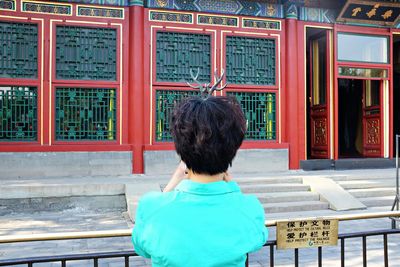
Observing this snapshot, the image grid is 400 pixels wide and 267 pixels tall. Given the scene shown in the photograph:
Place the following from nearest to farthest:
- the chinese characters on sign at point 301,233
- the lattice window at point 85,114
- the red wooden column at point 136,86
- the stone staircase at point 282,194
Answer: the chinese characters on sign at point 301,233
the stone staircase at point 282,194
the lattice window at point 85,114
the red wooden column at point 136,86

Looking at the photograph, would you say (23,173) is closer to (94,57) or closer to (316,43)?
(94,57)

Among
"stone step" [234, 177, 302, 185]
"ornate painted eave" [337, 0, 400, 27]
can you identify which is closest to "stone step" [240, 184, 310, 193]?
"stone step" [234, 177, 302, 185]

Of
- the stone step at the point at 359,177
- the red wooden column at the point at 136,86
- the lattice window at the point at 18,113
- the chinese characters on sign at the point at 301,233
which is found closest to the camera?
the chinese characters on sign at the point at 301,233

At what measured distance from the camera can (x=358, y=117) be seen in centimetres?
1284

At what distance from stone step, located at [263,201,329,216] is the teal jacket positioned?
581cm

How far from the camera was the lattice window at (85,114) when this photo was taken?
8.26m

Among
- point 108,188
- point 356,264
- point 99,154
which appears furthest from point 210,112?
point 99,154

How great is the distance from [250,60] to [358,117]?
5408 millimetres

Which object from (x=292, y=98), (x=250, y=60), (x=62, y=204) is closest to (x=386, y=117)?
(x=292, y=98)

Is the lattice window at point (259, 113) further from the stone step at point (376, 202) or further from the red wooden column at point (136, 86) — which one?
the stone step at point (376, 202)

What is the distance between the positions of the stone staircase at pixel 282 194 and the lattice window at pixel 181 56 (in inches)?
108

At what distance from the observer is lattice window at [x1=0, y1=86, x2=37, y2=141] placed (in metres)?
7.98

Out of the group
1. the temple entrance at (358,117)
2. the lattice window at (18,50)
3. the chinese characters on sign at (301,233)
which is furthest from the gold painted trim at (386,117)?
the chinese characters on sign at (301,233)

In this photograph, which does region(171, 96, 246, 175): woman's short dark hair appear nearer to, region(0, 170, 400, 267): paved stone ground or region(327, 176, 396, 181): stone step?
region(0, 170, 400, 267): paved stone ground
